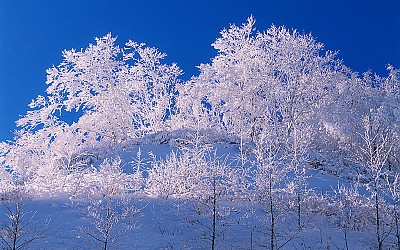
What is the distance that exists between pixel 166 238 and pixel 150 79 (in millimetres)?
28719

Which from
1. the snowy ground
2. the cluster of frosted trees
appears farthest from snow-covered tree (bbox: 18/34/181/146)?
the snowy ground

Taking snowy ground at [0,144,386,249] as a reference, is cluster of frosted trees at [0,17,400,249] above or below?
above

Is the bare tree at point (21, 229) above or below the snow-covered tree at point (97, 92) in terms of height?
below

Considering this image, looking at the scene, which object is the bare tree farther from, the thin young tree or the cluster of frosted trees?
the cluster of frosted trees

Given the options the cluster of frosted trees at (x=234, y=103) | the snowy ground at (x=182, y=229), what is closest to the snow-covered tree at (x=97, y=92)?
the cluster of frosted trees at (x=234, y=103)

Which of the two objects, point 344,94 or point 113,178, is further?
point 344,94

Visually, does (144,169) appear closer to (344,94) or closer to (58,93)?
(58,93)

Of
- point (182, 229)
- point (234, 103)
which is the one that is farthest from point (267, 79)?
point (182, 229)

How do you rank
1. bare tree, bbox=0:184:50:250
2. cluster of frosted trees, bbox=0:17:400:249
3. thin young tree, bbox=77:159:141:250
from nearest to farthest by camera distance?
bare tree, bbox=0:184:50:250 < thin young tree, bbox=77:159:141:250 < cluster of frosted trees, bbox=0:17:400:249

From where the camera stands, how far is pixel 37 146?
33812 mm

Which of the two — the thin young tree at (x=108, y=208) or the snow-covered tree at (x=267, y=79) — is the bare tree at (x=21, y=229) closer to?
the thin young tree at (x=108, y=208)

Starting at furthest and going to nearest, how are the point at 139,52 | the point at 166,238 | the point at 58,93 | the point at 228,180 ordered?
the point at 139,52 → the point at 58,93 → the point at 228,180 → the point at 166,238

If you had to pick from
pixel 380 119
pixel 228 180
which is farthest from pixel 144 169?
pixel 380 119

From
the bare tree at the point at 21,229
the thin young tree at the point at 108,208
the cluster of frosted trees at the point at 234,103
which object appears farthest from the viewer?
the cluster of frosted trees at the point at 234,103
